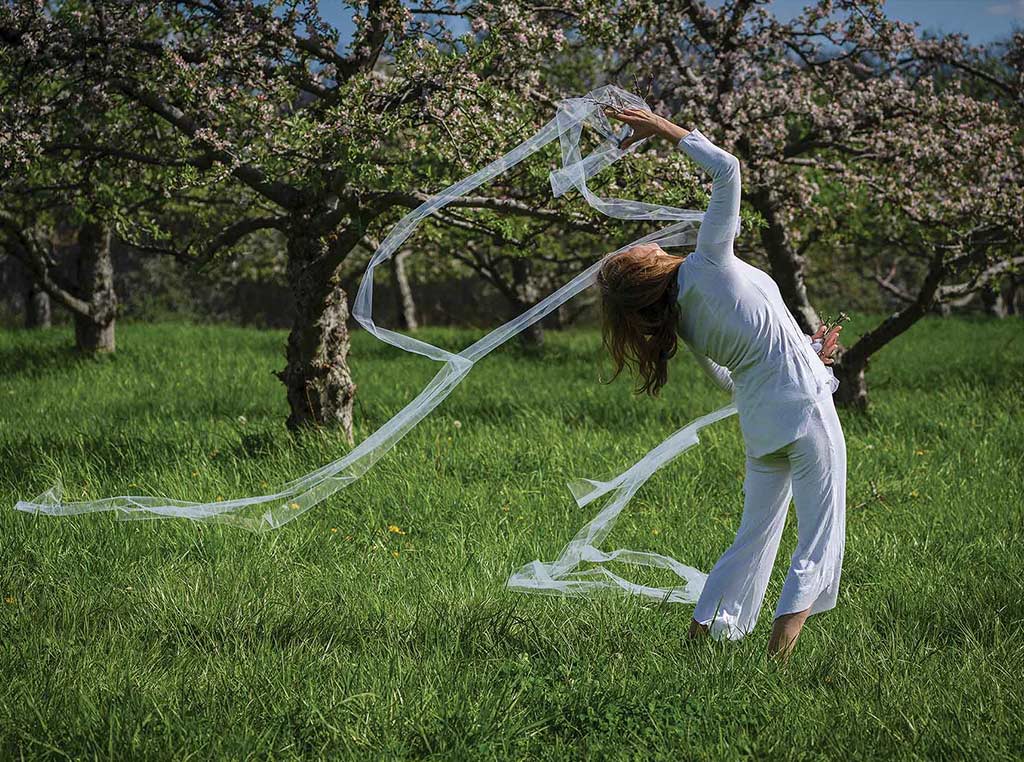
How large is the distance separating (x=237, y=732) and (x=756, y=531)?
2.18 m

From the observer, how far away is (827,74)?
31.0ft

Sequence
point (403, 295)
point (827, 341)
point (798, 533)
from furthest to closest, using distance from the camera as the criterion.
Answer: point (403, 295), point (827, 341), point (798, 533)

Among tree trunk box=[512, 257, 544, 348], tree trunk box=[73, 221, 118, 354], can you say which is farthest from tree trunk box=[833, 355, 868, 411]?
tree trunk box=[73, 221, 118, 354]

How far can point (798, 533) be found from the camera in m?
4.05

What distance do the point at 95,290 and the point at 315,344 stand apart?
19.6ft

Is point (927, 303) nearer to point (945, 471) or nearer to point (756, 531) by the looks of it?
point (945, 471)

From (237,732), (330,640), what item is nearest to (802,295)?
(330,640)

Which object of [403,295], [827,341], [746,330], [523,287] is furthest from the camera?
[403,295]

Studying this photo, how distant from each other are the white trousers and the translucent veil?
0.77 meters

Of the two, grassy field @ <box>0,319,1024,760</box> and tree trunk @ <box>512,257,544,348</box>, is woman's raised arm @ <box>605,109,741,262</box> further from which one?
tree trunk @ <box>512,257,544,348</box>

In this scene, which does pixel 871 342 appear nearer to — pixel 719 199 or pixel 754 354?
pixel 754 354

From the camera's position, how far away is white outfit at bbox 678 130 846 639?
3.92m

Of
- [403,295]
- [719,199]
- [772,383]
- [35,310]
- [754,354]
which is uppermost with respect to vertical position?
Answer: [719,199]

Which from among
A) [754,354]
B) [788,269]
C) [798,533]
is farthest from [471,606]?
[788,269]
